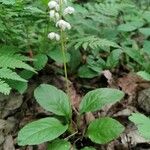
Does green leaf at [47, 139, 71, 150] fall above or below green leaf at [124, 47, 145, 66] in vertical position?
below

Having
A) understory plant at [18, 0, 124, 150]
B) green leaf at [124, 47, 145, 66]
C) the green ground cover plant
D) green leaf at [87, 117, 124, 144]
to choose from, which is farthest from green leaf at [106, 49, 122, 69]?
green leaf at [87, 117, 124, 144]

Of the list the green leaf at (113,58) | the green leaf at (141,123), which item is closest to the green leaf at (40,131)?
the green leaf at (141,123)

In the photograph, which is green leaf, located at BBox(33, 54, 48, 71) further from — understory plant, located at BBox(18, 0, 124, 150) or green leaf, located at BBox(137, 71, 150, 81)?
green leaf, located at BBox(137, 71, 150, 81)

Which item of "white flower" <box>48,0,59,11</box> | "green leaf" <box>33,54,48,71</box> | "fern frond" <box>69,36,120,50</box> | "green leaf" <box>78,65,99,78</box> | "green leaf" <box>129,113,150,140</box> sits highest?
"white flower" <box>48,0,59,11</box>

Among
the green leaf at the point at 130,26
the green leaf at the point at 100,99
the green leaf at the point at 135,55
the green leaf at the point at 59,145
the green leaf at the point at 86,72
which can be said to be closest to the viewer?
the green leaf at the point at 59,145

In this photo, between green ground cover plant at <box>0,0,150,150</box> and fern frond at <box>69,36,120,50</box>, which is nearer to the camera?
green ground cover plant at <box>0,0,150,150</box>

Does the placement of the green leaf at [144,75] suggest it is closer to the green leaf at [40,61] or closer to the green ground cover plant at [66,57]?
the green ground cover plant at [66,57]

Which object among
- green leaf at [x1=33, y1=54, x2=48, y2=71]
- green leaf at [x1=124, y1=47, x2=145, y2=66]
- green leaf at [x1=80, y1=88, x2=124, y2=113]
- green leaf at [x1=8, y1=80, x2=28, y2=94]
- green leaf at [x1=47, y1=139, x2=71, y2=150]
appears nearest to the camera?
green leaf at [x1=47, y1=139, x2=71, y2=150]

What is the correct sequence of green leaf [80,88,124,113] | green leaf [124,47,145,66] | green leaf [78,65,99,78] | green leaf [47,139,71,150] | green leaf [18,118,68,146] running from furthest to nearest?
green leaf [124,47,145,66]
green leaf [78,65,99,78]
green leaf [80,88,124,113]
green leaf [47,139,71,150]
green leaf [18,118,68,146]

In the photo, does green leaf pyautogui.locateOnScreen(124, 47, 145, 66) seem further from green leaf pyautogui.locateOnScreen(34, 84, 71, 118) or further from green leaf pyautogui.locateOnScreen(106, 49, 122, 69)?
green leaf pyautogui.locateOnScreen(34, 84, 71, 118)
